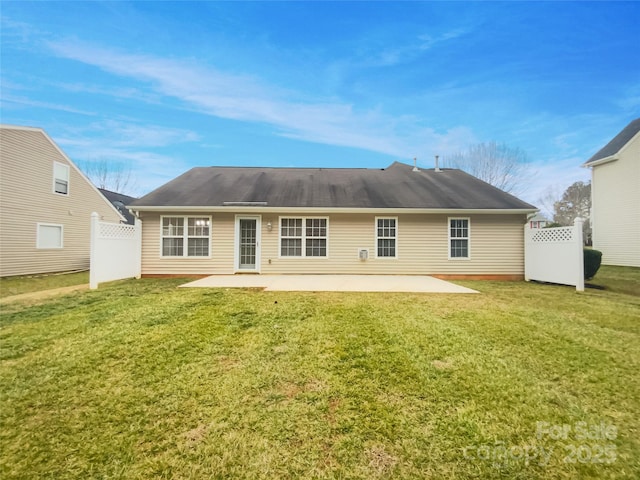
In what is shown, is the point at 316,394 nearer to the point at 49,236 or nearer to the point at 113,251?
the point at 113,251

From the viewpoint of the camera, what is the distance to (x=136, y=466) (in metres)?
1.82

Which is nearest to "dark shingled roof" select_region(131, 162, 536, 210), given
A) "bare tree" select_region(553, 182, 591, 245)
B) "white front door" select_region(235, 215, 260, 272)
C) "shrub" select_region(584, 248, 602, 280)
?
"white front door" select_region(235, 215, 260, 272)

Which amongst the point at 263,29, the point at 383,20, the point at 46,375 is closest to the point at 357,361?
the point at 46,375

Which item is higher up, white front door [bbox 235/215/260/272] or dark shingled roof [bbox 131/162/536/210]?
dark shingled roof [bbox 131/162/536/210]

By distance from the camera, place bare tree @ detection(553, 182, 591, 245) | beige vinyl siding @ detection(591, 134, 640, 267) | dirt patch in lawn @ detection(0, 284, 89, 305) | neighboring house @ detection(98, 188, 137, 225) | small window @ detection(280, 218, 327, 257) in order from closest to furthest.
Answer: dirt patch in lawn @ detection(0, 284, 89, 305) → small window @ detection(280, 218, 327, 257) → beige vinyl siding @ detection(591, 134, 640, 267) → neighboring house @ detection(98, 188, 137, 225) → bare tree @ detection(553, 182, 591, 245)

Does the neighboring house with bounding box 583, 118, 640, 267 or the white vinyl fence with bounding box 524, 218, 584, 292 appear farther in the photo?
the neighboring house with bounding box 583, 118, 640, 267

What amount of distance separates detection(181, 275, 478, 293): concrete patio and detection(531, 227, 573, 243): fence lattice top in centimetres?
380

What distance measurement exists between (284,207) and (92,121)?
1032 inches

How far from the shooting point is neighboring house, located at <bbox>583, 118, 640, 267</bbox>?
1280 centimetres

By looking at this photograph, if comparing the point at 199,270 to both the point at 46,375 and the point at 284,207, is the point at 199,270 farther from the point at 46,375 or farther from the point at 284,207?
the point at 46,375

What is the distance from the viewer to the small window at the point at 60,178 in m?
12.5

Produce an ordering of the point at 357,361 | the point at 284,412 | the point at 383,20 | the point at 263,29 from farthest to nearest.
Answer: the point at 263,29
the point at 383,20
the point at 357,361
the point at 284,412

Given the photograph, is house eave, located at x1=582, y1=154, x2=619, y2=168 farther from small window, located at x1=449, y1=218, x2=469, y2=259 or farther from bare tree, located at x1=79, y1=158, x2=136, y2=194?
bare tree, located at x1=79, y1=158, x2=136, y2=194

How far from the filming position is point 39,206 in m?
11.7
